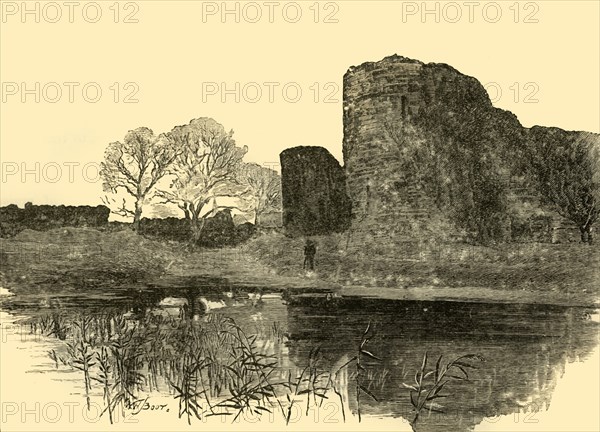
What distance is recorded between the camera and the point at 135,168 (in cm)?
1230

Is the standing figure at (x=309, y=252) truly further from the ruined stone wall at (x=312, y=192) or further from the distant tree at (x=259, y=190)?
the distant tree at (x=259, y=190)

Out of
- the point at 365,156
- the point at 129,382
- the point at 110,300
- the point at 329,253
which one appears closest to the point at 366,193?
the point at 365,156

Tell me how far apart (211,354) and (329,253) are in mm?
3543

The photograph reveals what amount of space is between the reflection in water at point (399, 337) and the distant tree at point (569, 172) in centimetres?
221

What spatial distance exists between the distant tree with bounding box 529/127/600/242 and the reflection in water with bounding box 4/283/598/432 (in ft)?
7.25

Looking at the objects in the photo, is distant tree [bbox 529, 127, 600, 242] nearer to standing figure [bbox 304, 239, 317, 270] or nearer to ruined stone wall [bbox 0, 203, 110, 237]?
standing figure [bbox 304, 239, 317, 270]

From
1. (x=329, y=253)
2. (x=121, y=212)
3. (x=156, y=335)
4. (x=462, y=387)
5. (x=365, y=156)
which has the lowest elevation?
(x=462, y=387)

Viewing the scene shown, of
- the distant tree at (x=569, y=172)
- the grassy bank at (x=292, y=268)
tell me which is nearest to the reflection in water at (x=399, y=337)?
the grassy bank at (x=292, y=268)

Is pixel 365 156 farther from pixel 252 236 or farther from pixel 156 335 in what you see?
pixel 156 335

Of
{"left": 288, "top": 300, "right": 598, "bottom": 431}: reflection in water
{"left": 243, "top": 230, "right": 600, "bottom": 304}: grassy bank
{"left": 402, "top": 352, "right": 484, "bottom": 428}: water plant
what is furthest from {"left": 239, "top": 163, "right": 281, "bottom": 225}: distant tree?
{"left": 402, "top": 352, "right": 484, "bottom": 428}: water plant

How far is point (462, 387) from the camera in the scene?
8.24m

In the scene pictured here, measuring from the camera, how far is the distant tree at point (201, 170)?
11.9 metres
